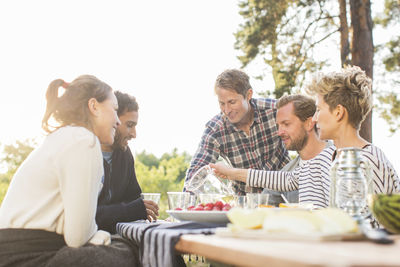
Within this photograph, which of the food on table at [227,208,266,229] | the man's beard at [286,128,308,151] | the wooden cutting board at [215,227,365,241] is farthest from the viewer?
the man's beard at [286,128,308,151]

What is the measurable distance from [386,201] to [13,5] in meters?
13.0

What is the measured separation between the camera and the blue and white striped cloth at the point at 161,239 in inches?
57.7

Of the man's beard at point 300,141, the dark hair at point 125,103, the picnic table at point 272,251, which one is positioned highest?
the dark hair at point 125,103

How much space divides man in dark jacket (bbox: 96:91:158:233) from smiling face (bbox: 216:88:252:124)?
0.82 meters

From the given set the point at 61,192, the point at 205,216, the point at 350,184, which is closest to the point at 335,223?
the point at 350,184

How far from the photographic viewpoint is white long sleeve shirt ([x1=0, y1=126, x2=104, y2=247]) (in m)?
1.90

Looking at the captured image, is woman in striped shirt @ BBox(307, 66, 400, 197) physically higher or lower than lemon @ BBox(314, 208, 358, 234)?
higher

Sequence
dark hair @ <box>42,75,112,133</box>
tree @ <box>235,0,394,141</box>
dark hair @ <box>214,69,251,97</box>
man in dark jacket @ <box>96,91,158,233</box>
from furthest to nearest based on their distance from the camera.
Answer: tree @ <box>235,0,394,141</box>, dark hair @ <box>214,69,251,97</box>, man in dark jacket @ <box>96,91,158,233</box>, dark hair @ <box>42,75,112,133</box>

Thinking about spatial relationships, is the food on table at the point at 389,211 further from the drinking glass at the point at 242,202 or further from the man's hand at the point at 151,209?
the man's hand at the point at 151,209

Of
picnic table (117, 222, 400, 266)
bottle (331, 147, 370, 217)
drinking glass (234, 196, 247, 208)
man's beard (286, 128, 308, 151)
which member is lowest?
picnic table (117, 222, 400, 266)

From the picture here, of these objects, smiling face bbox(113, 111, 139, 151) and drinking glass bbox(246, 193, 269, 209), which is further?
smiling face bbox(113, 111, 139, 151)

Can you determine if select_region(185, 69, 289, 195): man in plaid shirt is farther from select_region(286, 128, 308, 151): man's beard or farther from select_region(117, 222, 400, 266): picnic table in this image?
select_region(117, 222, 400, 266): picnic table

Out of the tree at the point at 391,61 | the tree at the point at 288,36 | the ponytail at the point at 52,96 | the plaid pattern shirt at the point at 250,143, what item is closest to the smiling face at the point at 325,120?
the ponytail at the point at 52,96

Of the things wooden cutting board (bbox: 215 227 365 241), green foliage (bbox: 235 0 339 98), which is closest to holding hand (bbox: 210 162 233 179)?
wooden cutting board (bbox: 215 227 365 241)
